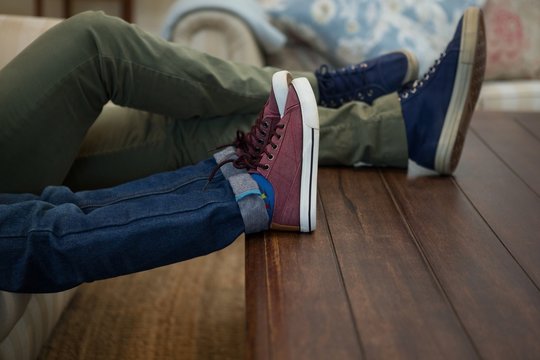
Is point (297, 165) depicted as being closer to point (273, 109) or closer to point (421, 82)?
point (273, 109)

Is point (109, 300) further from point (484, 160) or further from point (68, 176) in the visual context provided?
point (484, 160)

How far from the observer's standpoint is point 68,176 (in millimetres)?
1344

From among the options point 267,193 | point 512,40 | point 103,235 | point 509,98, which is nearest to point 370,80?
point 267,193

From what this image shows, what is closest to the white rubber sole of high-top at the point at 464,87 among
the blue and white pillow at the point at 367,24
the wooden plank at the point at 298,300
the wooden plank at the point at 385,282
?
the wooden plank at the point at 385,282

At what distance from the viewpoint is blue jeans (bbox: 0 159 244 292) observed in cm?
98

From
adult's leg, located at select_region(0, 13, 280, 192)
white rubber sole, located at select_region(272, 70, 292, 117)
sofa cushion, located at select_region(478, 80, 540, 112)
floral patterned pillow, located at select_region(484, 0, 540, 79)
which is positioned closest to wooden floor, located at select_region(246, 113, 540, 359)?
white rubber sole, located at select_region(272, 70, 292, 117)

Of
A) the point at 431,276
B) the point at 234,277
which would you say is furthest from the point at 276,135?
the point at 234,277

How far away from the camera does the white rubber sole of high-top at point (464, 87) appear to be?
128cm

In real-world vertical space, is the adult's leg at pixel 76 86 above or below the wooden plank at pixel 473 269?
above

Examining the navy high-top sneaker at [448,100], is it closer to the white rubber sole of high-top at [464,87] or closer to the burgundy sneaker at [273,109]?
the white rubber sole of high-top at [464,87]

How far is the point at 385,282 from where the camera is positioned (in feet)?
3.16

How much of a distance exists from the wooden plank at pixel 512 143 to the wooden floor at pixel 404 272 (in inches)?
0.5

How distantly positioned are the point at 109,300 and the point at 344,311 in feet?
2.94

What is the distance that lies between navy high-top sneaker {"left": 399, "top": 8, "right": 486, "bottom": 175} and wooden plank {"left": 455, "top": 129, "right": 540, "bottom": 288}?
0.08m
